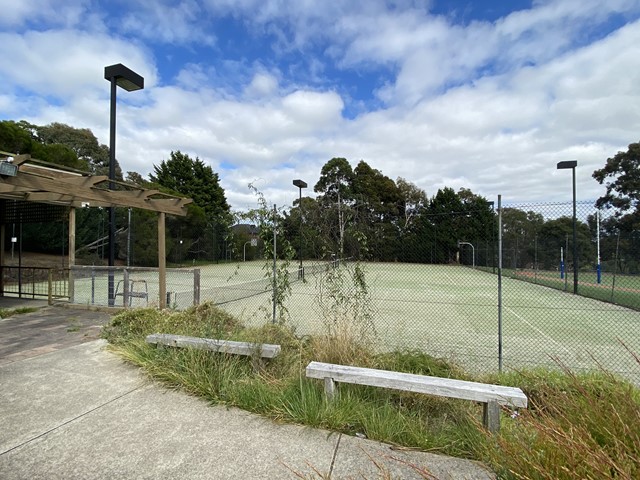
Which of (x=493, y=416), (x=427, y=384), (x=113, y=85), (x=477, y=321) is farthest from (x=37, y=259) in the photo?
(x=493, y=416)

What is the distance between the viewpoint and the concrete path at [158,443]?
2.40m

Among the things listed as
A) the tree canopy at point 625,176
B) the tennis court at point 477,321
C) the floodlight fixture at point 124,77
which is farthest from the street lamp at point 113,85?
the tree canopy at point 625,176

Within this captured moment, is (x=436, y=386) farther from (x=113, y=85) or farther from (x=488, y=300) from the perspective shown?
(x=488, y=300)

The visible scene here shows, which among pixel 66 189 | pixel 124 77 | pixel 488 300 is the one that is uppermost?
pixel 124 77

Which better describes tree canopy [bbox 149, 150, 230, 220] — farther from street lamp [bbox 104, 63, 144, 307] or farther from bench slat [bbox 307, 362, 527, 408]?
bench slat [bbox 307, 362, 527, 408]

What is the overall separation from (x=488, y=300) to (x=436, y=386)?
37.7 feet

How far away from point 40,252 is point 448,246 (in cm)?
2359

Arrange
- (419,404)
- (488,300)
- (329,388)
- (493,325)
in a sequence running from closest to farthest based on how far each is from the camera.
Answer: (329,388), (419,404), (493,325), (488,300)

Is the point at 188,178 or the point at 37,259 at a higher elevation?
the point at 188,178

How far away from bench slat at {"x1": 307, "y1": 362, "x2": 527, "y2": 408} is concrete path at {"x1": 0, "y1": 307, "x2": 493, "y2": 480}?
46 centimetres

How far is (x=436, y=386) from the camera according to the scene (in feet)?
9.57

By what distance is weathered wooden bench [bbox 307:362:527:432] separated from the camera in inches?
108

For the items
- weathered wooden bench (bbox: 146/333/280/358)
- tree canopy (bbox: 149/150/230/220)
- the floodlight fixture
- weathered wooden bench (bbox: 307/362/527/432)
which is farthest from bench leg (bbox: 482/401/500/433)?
tree canopy (bbox: 149/150/230/220)

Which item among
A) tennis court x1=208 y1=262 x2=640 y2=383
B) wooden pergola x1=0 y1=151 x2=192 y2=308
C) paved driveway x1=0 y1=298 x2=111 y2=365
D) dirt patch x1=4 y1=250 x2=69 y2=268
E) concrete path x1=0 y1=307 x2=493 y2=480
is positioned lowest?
tennis court x1=208 y1=262 x2=640 y2=383
